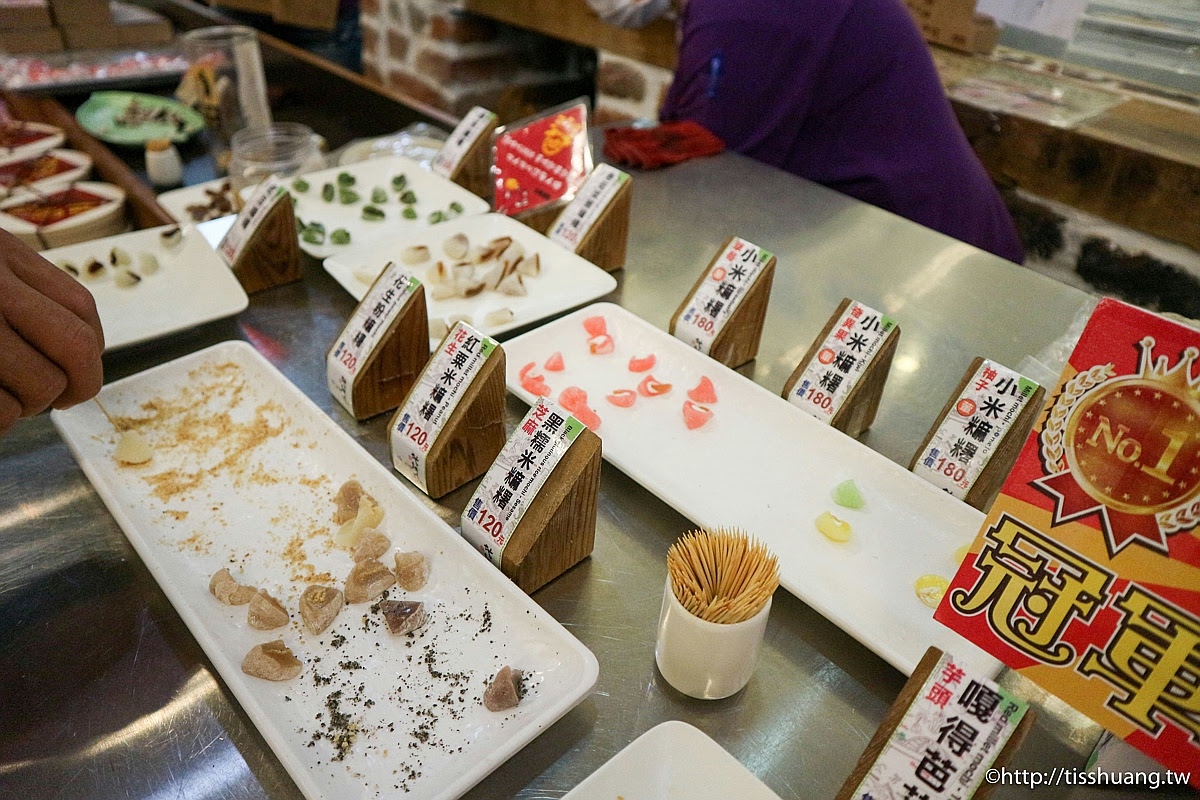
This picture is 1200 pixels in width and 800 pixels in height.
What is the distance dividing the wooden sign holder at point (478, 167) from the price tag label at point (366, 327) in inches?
32.4

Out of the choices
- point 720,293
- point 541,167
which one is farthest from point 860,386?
point 541,167

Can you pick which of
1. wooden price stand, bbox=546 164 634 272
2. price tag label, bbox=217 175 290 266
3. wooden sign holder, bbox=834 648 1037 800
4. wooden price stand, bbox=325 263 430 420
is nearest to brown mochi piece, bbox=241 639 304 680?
wooden price stand, bbox=325 263 430 420

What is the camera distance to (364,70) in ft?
14.2

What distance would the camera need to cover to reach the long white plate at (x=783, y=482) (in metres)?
1.04

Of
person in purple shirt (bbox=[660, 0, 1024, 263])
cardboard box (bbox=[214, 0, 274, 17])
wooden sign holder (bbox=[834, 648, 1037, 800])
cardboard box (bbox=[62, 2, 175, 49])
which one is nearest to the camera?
wooden sign holder (bbox=[834, 648, 1037, 800])

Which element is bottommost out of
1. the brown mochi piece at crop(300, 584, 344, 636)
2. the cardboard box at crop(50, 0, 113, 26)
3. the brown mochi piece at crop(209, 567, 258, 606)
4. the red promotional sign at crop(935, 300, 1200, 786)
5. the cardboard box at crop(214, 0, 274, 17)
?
the brown mochi piece at crop(209, 567, 258, 606)

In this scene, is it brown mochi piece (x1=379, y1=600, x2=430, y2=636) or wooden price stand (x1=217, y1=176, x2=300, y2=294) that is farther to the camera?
Answer: wooden price stand (x1=217, y1=176, x2=300, y2=294)

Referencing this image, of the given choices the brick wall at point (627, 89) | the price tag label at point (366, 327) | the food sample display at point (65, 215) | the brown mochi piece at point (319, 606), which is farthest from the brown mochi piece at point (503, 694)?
the brick wall at point (627, 89)

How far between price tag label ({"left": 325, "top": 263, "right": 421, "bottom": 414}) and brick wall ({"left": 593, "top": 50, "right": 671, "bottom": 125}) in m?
2.06

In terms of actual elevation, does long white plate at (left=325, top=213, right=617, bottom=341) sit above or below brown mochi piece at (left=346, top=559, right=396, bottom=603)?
above

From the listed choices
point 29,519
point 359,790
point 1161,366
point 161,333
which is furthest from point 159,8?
point 1161,366

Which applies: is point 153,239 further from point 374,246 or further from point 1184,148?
point 1184,148

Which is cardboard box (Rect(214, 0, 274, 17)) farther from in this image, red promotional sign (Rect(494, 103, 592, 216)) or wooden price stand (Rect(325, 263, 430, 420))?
wooden price stand (Rect(325, 263, 430, 420))

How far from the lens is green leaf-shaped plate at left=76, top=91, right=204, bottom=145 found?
8.28ft
